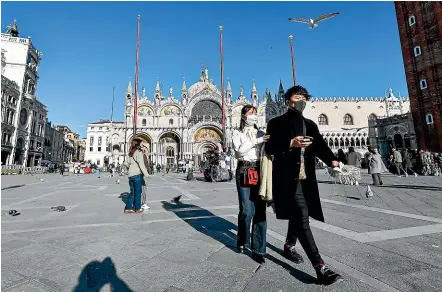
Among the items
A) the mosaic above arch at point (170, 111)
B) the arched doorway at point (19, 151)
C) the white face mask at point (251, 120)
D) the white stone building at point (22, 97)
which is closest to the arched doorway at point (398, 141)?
the mosaic above arch at point (170, 111)

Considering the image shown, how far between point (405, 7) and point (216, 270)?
107 feet

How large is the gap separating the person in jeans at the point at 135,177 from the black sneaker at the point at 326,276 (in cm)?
415

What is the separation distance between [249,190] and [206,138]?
36.9 metres

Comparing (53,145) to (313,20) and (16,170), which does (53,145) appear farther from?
(313,20)

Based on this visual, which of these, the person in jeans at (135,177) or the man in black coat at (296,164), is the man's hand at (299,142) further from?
the person in jeans at (135,177)

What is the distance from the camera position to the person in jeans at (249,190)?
2.45m

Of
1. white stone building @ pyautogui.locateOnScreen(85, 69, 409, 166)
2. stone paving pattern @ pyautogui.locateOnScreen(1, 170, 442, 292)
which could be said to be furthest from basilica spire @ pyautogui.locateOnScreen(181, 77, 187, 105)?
stone paving pattern @ pyautogui.locateOnScreen(1, 170, 442, 292)

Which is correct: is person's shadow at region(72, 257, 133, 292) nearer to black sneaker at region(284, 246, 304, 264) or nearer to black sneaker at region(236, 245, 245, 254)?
black sneaker at region(236, 245, 245, 254)

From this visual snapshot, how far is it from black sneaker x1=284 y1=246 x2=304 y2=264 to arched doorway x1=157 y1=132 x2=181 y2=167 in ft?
125

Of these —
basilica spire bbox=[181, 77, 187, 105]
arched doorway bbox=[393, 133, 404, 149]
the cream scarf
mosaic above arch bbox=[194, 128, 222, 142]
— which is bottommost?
the cream scarf

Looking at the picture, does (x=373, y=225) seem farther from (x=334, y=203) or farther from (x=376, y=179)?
(x=376, y=179)

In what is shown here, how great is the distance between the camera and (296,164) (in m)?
2.21

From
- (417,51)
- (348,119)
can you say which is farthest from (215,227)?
(348,119)

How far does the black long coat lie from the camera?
87.6 inches
